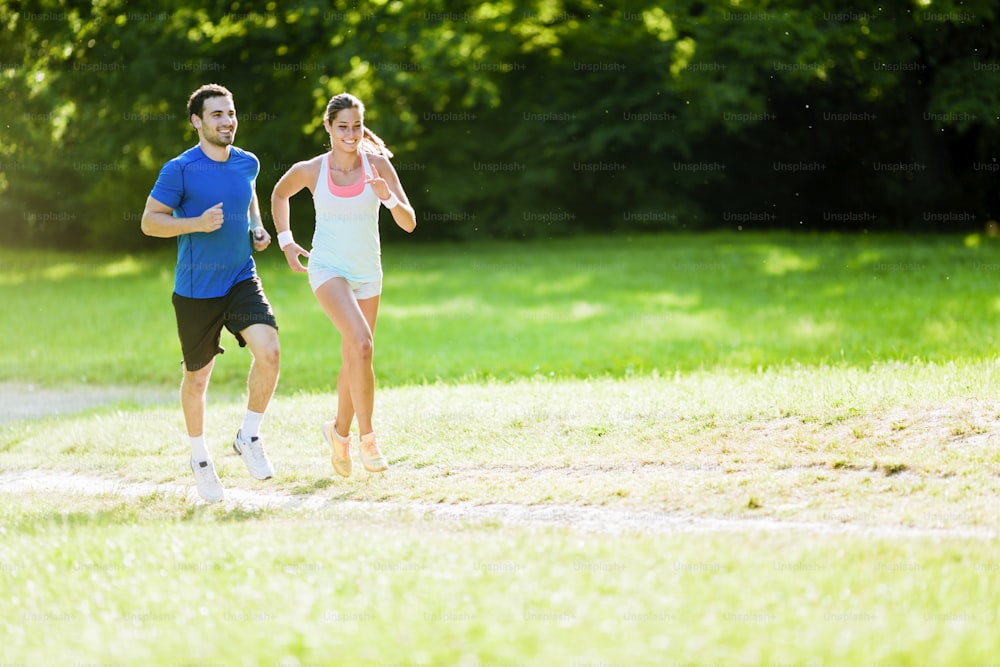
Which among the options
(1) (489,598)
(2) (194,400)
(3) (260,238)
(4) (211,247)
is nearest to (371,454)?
(2) (194,400)

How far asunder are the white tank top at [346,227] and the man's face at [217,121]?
623 millimetres

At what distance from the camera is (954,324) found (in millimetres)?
16172

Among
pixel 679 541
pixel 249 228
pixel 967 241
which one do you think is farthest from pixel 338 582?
pixel 967 241

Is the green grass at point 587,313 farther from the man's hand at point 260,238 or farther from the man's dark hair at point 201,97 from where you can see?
the man's dark hair at point 201,97

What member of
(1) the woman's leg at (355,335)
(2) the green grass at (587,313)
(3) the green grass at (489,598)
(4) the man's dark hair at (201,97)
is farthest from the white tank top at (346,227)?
(2) the green grass at (587,313)

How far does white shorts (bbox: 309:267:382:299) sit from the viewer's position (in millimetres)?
7812

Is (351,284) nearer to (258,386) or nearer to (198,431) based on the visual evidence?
(258,386)

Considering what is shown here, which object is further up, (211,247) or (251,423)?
(211,247)

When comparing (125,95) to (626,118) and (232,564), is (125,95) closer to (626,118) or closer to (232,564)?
(626,118)

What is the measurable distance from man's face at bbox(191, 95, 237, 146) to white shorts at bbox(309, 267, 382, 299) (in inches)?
38.7

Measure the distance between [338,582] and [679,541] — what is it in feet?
5.70

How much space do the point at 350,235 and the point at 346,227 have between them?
0.18ft

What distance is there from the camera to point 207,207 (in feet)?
24.8

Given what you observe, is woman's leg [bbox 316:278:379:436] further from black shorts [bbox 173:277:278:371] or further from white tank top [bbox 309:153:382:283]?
black shorts [bbox 173:277:278:371]
